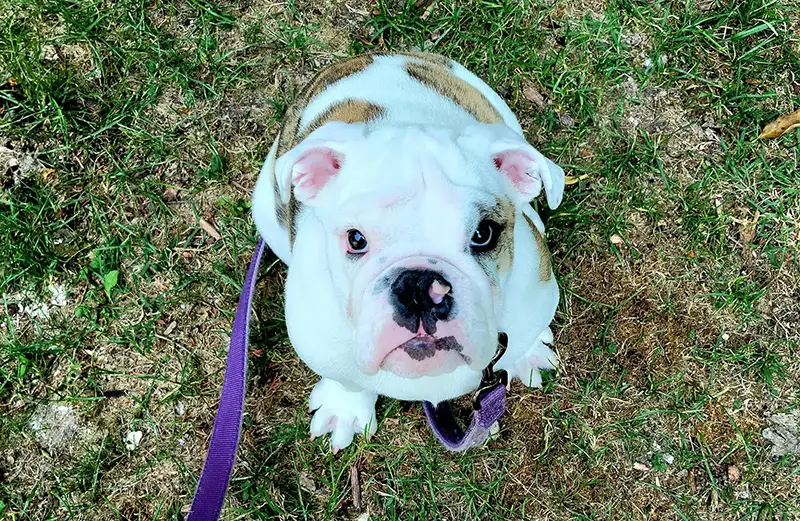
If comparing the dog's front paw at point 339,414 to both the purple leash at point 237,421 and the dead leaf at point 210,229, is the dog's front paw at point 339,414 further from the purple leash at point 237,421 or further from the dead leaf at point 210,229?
the dead leaf at point 210,229

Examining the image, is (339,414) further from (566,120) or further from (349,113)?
(566,120)

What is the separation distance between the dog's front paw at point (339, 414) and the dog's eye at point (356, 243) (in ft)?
4.62

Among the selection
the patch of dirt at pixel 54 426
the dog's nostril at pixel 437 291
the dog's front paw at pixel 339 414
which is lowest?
the patch of dirt at pixel 54 426

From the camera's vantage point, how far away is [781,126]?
4.49 metres

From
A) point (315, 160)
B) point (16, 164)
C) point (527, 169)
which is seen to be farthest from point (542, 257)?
point (16, 164)

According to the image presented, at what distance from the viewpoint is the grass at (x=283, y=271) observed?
162 inches

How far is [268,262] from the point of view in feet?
14.1

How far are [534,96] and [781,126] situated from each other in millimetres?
1597

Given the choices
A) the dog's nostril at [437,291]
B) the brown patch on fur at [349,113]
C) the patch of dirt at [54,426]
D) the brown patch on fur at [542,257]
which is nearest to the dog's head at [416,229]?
the dog's nostril at [437,291]

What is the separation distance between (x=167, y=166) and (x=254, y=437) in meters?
1.82

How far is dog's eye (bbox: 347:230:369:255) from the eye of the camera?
2.66 m

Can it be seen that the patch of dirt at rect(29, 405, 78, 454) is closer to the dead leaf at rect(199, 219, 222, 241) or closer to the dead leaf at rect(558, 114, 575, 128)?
the dead leaf at rect(199, 219, 222, 241)

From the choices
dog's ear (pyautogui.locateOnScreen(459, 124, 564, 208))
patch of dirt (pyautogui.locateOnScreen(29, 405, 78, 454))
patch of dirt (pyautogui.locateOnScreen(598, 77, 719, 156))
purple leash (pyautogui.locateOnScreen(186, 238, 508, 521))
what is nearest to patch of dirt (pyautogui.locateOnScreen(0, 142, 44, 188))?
patch of dirt (pyautogui.locateOnScreen(29, 405, 78, 454))

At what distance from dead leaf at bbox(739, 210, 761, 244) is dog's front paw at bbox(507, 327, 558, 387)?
1.45m
